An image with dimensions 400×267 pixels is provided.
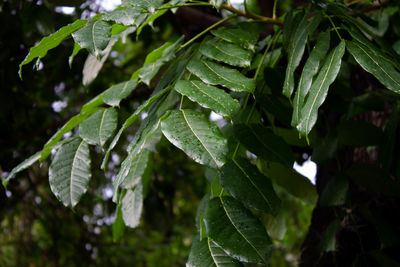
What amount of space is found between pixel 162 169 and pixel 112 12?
→ 2079mm

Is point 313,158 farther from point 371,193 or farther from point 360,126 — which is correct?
point 371,193

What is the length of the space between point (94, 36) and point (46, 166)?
192 centimetres

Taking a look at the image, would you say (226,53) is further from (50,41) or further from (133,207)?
(133,207)

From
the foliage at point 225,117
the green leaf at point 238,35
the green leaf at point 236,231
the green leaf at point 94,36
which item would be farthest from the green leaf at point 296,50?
the green leaf at point 94,36

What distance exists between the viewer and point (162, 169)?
2.84 meters

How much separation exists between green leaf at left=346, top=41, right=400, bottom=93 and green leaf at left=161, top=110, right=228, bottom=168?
0.88 feet

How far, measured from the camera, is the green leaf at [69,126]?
86 centimetres

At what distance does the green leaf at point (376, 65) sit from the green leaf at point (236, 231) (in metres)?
0.30

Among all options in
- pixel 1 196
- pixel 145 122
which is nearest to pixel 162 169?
pixel 1 196

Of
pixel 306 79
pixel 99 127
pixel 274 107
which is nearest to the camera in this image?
pixel 306 79

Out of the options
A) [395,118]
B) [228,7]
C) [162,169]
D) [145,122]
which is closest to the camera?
[145,122]

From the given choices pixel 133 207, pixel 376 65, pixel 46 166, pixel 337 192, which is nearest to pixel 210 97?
pixel 376 65

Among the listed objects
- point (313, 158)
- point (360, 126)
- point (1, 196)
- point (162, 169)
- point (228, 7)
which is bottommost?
point (162, 169)

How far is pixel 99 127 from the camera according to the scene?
0.86 metres
